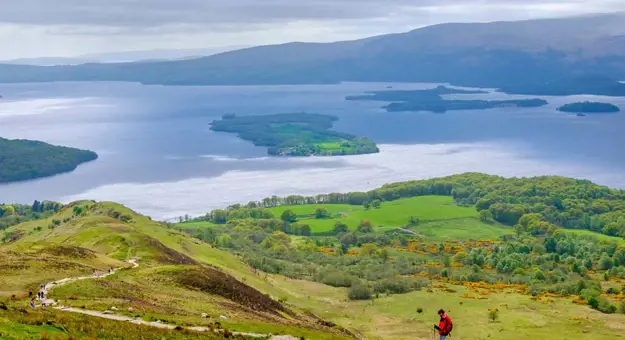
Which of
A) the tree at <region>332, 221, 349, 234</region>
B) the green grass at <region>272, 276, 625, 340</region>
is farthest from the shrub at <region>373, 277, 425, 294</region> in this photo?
the tree at <region>332, 221, 349, 234</region>

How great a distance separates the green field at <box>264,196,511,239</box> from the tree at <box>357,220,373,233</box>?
6.63ft

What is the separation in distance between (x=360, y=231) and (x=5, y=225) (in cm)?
5396

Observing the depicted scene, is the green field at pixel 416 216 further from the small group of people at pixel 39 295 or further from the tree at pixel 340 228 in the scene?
the small group of people at pixel 39 295

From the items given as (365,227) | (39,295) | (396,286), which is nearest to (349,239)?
(365,227)

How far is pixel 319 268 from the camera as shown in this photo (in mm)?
79812

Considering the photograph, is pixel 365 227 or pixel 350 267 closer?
pixel 350 267

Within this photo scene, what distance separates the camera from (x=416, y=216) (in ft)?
420

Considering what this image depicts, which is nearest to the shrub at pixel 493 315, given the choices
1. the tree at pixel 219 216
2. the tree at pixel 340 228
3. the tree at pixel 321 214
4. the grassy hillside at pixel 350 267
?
the grassy hillside at pixel 350 267

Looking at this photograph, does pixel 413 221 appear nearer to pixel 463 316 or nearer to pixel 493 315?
pixel 463 316

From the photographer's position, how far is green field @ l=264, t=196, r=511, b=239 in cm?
11900

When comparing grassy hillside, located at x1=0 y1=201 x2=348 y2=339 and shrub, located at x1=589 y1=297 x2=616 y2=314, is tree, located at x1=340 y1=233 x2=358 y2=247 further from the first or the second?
shrub, located at x1=589 y1=297 x2=616 y2=314

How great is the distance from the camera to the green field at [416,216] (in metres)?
119

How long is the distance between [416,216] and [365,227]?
45.5 ft

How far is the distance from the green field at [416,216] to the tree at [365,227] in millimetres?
2021
